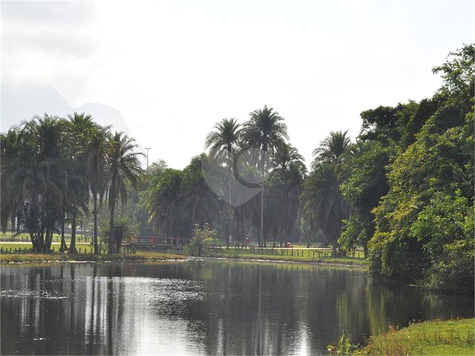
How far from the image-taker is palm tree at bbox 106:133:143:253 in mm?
94125

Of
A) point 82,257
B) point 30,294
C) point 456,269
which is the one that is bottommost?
point 30,294

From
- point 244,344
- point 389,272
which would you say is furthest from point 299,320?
point 389,272

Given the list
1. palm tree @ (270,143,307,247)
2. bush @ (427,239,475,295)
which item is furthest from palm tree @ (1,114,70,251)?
bush @ (427,239,475,295)

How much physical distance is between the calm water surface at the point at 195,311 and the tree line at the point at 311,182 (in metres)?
4.40

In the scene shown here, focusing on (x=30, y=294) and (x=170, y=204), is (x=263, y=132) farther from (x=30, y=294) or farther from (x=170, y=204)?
(x=30, y=294)

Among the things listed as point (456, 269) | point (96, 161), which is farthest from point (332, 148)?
point (456, 269)

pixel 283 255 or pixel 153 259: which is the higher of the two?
pixel 283 255

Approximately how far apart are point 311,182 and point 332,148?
8.18 m

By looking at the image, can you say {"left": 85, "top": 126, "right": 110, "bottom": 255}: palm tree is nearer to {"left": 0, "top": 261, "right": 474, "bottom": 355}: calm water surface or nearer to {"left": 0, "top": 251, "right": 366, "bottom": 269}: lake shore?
{"left": 0, "top": 251, "right": 366, "bottom": 269}: lake shore

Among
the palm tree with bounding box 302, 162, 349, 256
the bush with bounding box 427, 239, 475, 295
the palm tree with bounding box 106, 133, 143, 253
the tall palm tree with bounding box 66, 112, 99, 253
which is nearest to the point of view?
the bush with bounding box 427, 239, 475, 295

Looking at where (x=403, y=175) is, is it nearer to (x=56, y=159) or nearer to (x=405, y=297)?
(x=405, y=297)

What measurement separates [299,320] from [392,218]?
22.3 m

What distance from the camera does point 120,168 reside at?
3740 inches

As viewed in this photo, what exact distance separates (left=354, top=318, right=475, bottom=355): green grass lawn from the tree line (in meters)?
18.1
